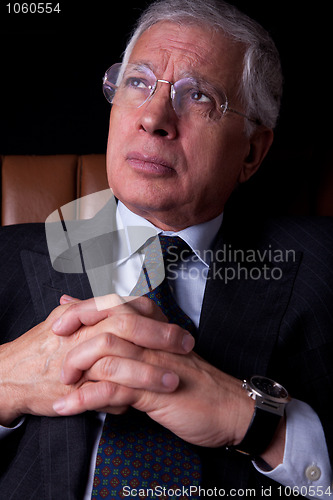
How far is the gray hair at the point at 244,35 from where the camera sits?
49.4 inches

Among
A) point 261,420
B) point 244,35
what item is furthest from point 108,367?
point 244,35

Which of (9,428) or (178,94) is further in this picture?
(178,94)

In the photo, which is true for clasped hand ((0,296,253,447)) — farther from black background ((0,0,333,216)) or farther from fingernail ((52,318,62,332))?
black background ((0,0,333,216))

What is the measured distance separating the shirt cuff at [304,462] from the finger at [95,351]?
1.18 feet

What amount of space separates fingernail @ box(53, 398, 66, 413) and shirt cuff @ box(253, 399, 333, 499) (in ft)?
1.34

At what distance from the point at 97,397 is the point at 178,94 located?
2.37ft

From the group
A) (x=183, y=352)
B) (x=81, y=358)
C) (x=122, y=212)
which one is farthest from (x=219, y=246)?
(x=81, y=358)

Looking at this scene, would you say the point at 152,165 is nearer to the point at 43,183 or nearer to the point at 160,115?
the point at 160,115

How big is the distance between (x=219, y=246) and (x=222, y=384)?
0.42 meters

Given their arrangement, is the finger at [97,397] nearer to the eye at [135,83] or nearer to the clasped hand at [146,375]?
the clasped hand at [146,375]

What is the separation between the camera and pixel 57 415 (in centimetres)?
96

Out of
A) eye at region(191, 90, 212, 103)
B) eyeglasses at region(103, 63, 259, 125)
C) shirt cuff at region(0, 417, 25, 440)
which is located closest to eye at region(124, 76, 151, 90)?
eyeglasses at region(103, 63, 259, 125)

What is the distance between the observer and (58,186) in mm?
1557

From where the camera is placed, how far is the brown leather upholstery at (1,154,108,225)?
1541mm
